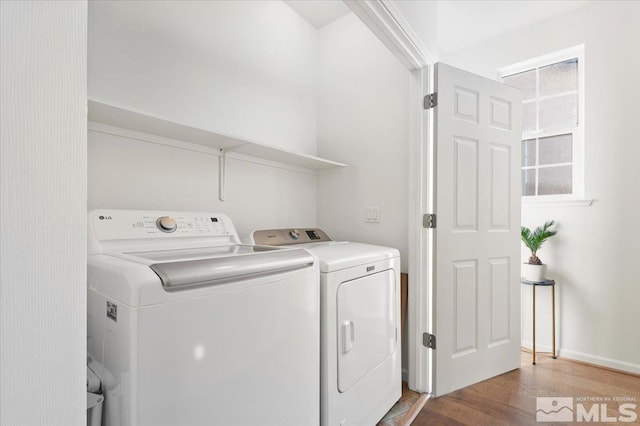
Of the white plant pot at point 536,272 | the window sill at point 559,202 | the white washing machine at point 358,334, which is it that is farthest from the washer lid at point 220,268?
the window sill at point 559,202

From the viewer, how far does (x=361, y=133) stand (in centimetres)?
242

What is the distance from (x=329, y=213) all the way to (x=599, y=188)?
200 cm

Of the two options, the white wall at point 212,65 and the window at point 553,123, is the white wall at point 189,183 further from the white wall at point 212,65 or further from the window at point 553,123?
the window at point 553,123

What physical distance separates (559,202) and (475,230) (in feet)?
3.09

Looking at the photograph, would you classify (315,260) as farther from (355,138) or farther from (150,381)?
(355,138)

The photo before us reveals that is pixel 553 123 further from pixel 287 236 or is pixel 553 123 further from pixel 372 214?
pixel 287 236

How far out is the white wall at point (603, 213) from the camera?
2.24m

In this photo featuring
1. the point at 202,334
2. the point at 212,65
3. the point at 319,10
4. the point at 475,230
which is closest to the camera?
the point at 202,334

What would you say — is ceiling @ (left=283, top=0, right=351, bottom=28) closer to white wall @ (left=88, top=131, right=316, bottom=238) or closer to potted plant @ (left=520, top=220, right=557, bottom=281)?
white wall @ (left=88, top=131, right=316, bottom=238)

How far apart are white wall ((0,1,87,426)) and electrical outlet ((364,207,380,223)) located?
6.43 feet

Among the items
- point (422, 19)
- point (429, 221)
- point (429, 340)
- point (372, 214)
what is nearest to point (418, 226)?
point (429, 221)

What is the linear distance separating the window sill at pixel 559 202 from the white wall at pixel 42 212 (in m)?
3.01

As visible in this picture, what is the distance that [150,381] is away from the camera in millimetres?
774

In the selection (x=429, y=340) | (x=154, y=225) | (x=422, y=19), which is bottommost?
(x=429, y=340)
